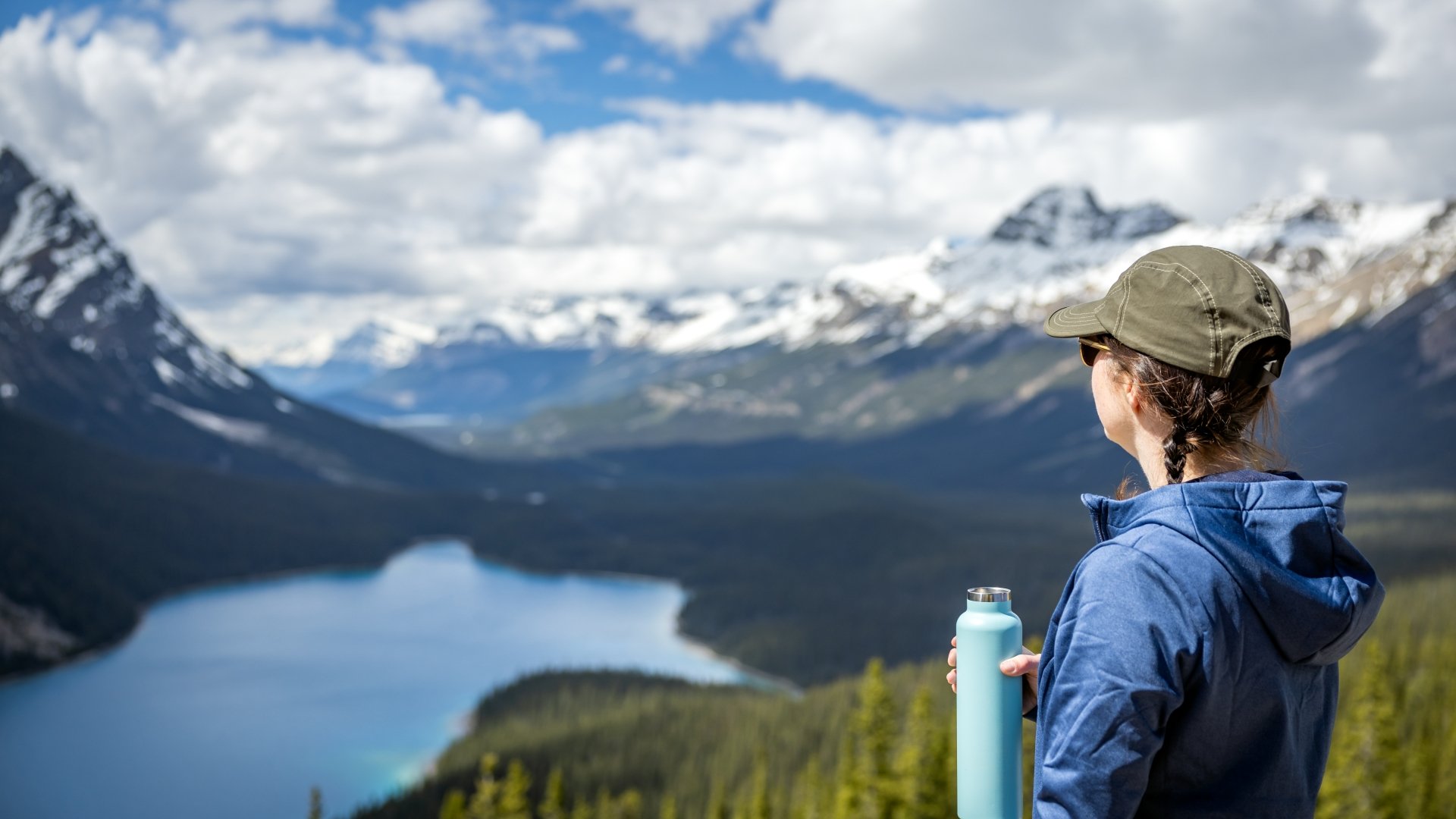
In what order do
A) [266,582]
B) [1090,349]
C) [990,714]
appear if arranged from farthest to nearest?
[266,582] < [1090,349] < [990,714]

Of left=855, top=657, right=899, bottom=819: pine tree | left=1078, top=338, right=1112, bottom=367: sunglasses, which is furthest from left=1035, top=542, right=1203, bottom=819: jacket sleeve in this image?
left=855, top=657, right=899, bottom=819: pine tree

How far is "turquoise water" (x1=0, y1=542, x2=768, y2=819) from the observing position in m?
87.1

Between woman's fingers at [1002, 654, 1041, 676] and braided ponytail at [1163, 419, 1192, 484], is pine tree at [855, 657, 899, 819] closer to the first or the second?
woman's fingers at [1002, 654, 1041, 676]

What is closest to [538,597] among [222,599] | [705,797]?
[222,599]

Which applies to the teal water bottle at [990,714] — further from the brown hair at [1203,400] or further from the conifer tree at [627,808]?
the conifer tree at [627,808]

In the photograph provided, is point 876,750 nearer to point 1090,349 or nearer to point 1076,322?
point 1090,349

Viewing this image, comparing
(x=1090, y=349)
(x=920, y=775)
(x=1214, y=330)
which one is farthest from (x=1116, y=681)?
(x=920, y=775)

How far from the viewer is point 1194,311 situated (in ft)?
10.6

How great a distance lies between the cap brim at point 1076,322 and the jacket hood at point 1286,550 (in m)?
0.49

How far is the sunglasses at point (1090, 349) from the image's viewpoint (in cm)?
351

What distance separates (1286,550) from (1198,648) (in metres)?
0.40

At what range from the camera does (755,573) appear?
18188cm

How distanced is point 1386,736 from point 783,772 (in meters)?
43.9

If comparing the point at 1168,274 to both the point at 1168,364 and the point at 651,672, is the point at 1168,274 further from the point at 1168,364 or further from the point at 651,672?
the point at 651,672
